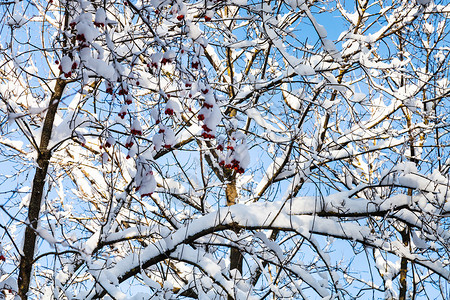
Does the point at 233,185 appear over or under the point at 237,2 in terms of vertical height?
over

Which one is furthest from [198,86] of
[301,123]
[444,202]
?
[444,202]

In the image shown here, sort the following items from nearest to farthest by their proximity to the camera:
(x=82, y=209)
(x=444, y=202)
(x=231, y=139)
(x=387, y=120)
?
(x=231, y=139) → (x=444, y=202) → (x=387, y=120) → (x=82, y=209)

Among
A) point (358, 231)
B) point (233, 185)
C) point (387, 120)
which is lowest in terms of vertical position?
point (358, 231)

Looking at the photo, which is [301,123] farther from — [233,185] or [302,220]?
[233,185]

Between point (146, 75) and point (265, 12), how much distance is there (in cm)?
137

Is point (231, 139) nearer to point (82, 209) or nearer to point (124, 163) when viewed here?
point (124, 163)

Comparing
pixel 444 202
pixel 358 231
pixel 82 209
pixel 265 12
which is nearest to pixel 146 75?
pixel 265 12

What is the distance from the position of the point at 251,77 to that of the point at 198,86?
1.85 metres

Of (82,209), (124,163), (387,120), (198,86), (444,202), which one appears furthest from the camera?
(82,209)

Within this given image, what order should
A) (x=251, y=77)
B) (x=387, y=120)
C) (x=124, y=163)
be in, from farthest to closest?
(x=387, y=120)
(x=124, y=163)
(x=251, y=77)

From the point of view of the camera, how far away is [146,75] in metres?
4.19

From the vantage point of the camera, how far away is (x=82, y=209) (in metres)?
7.28

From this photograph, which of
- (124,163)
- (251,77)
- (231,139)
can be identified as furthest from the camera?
(124,163)

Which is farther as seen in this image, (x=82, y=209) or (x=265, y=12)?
(x=82, y=209)
